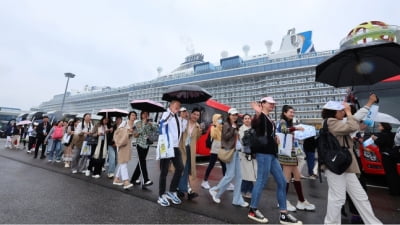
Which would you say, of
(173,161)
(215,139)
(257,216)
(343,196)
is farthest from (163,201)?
(343,196)

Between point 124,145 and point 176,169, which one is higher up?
point 124,145

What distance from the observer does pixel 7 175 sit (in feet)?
19.0

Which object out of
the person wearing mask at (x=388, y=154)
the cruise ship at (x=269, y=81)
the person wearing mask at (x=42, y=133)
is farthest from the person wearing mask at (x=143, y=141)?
the cruise ship at (x=269, y=81)

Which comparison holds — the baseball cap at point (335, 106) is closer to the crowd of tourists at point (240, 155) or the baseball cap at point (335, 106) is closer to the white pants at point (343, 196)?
the crowd of tourists at point (240, 155)

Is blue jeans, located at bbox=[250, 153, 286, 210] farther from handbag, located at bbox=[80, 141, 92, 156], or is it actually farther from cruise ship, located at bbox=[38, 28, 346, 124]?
cruise ship, located at bbox=[38, 28, 346, 124]

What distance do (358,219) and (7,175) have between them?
741 centimetres

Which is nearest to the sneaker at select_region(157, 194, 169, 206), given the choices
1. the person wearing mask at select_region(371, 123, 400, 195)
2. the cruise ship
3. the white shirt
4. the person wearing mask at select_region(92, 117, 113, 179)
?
the white shirt

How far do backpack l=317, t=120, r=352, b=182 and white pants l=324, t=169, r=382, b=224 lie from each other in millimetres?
113

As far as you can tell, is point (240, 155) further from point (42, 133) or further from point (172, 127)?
point (42, 133)

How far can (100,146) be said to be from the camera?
5883 millimetres

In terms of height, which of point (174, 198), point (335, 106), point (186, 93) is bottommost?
point (174, 198)

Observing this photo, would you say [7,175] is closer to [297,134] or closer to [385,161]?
[297,134]

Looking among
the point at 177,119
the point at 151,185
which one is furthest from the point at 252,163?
the point at 151,185

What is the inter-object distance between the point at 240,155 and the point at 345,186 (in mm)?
1903
